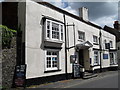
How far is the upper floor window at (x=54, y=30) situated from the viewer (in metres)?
11.8

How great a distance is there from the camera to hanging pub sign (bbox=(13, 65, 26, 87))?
8.85 metres

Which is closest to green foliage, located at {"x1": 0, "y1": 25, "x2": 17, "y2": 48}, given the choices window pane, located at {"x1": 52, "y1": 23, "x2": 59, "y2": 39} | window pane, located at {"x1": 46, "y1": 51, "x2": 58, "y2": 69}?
window pane, located at {"x1": 46, "y1": 51, "x2": 58, "y2": 69}

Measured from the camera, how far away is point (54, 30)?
1246 cm

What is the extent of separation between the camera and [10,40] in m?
9.65

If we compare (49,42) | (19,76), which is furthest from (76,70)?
(19,76)

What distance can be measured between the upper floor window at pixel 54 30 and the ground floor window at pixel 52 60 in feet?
4.44

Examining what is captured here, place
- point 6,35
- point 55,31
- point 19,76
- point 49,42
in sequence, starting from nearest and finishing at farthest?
point 19,76 → point 6,35 → point 49,42 → point 55,31

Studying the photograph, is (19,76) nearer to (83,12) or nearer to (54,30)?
(54,30)

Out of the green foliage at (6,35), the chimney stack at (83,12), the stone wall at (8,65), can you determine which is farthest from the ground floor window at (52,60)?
the chimney stack at (83,12)

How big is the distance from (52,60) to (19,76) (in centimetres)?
392

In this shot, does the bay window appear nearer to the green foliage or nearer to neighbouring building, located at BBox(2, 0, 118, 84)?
neighbouring building, located at BBox(2, 0, 118, 84)

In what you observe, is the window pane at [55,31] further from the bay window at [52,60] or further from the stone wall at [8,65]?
the stone wall at [8,65]

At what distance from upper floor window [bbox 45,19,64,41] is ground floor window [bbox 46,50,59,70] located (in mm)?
1353

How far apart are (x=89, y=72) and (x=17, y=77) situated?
10.5 metres
